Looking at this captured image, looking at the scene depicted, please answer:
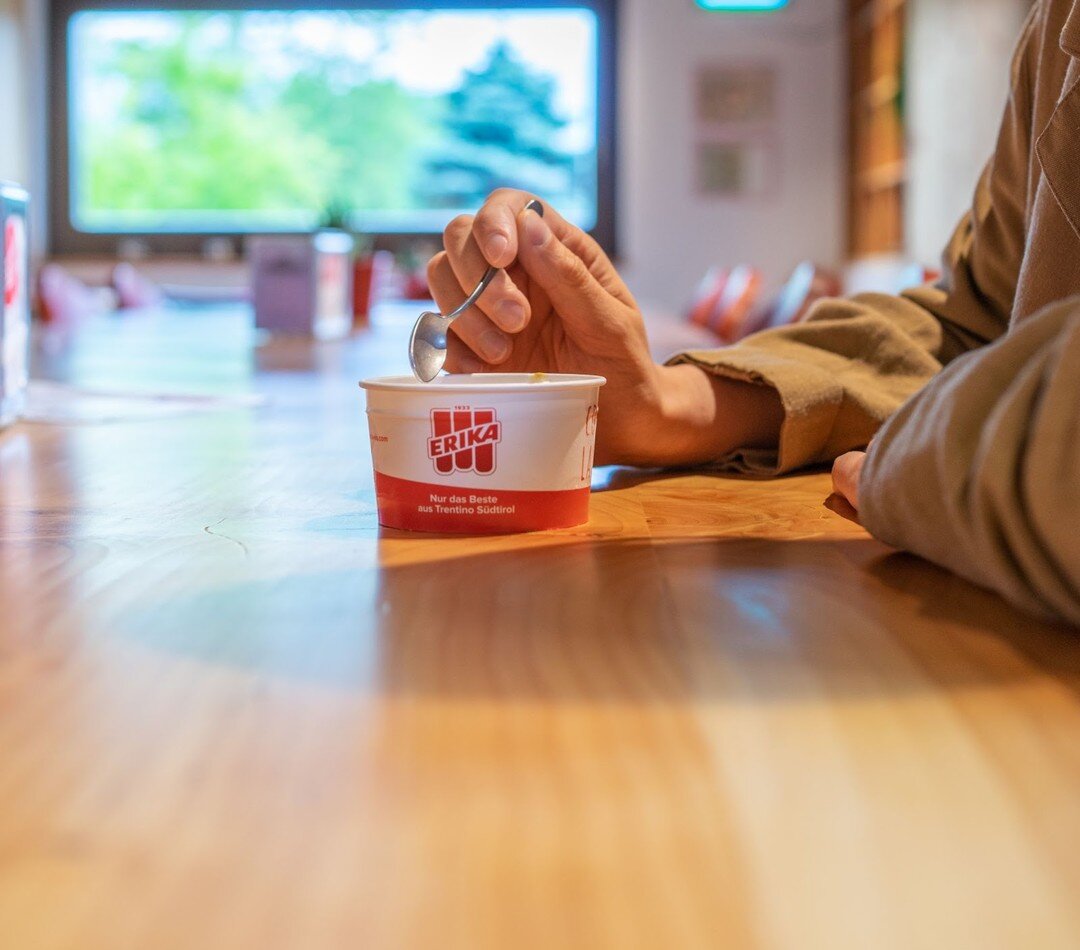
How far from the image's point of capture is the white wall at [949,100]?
4.57 metres

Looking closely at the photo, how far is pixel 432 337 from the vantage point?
688 mm

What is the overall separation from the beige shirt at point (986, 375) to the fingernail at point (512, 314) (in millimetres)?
157

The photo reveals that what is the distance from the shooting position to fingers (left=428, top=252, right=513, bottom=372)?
740mm

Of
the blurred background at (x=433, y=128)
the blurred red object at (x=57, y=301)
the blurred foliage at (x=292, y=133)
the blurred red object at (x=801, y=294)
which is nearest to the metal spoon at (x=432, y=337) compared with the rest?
the blurred red object at (x=801, y=294)

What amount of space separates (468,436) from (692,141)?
6787 millimetres

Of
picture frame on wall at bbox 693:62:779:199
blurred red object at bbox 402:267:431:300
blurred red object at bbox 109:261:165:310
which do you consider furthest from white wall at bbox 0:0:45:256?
picture frame on wall at bbox 693:62:779:199

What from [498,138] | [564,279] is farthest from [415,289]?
[564,279]

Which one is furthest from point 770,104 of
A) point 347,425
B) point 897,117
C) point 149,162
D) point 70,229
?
point 347,425

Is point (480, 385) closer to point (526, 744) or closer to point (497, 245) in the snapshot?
point (497, 245)

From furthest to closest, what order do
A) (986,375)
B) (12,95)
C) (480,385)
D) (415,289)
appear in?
(12,95) → (415,289) → (480,385) → (986,375)

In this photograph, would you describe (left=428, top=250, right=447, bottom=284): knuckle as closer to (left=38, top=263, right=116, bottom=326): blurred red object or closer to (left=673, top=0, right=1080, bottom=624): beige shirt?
(left=673, top=0, right=1080, bottom=624): beige shirt

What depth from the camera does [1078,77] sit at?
0.73m

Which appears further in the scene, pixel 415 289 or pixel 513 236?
pixel 415 289

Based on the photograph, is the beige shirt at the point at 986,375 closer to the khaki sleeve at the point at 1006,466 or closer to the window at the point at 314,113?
the khaki sleeve at the point at 1006,466
